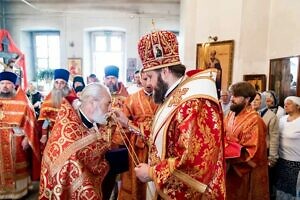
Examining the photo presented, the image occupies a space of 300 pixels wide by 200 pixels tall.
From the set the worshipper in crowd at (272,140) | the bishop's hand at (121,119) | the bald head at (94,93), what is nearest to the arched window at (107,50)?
the worshipper in crowd at (272,140)

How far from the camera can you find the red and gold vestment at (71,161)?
178 centimetres

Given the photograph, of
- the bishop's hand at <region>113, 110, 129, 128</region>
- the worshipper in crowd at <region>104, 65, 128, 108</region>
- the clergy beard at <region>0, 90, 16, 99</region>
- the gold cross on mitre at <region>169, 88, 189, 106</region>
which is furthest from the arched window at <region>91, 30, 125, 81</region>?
the gold cross on mitre at <region>169, 88, 189, 106</region>

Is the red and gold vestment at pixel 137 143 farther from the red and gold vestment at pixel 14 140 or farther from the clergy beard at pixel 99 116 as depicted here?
the red and gold vestment at pixel 14 140

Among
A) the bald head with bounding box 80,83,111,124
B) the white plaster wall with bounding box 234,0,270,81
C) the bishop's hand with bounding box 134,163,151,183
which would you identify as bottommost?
the bishop's hand with bounding box 134,163,151,183

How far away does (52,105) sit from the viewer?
396 cm

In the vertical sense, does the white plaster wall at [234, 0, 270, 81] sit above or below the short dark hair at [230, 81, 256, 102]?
above

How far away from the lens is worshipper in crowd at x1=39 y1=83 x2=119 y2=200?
178cm

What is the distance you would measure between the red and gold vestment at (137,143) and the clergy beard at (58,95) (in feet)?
4.03

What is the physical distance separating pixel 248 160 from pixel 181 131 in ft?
4.67

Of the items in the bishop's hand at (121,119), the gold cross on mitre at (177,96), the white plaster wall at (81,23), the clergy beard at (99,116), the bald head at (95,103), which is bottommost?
the bishop's hand at (121,119)

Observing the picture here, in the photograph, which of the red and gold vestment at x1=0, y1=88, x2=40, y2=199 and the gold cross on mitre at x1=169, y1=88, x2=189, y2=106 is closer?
the gold cross on mitre at x1=169, y1=88, x2=189, y2=106

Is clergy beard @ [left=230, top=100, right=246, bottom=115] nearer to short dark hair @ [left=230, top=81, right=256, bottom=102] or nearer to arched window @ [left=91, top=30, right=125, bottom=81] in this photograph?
short dark hair @ [left=230, top=81, right=256, bottom=102]

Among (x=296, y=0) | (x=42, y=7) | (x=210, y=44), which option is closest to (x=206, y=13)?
(x=210, y=44)

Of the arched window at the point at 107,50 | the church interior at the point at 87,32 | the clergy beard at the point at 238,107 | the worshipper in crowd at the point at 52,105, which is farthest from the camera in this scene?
the arched window at the point at 107,50
